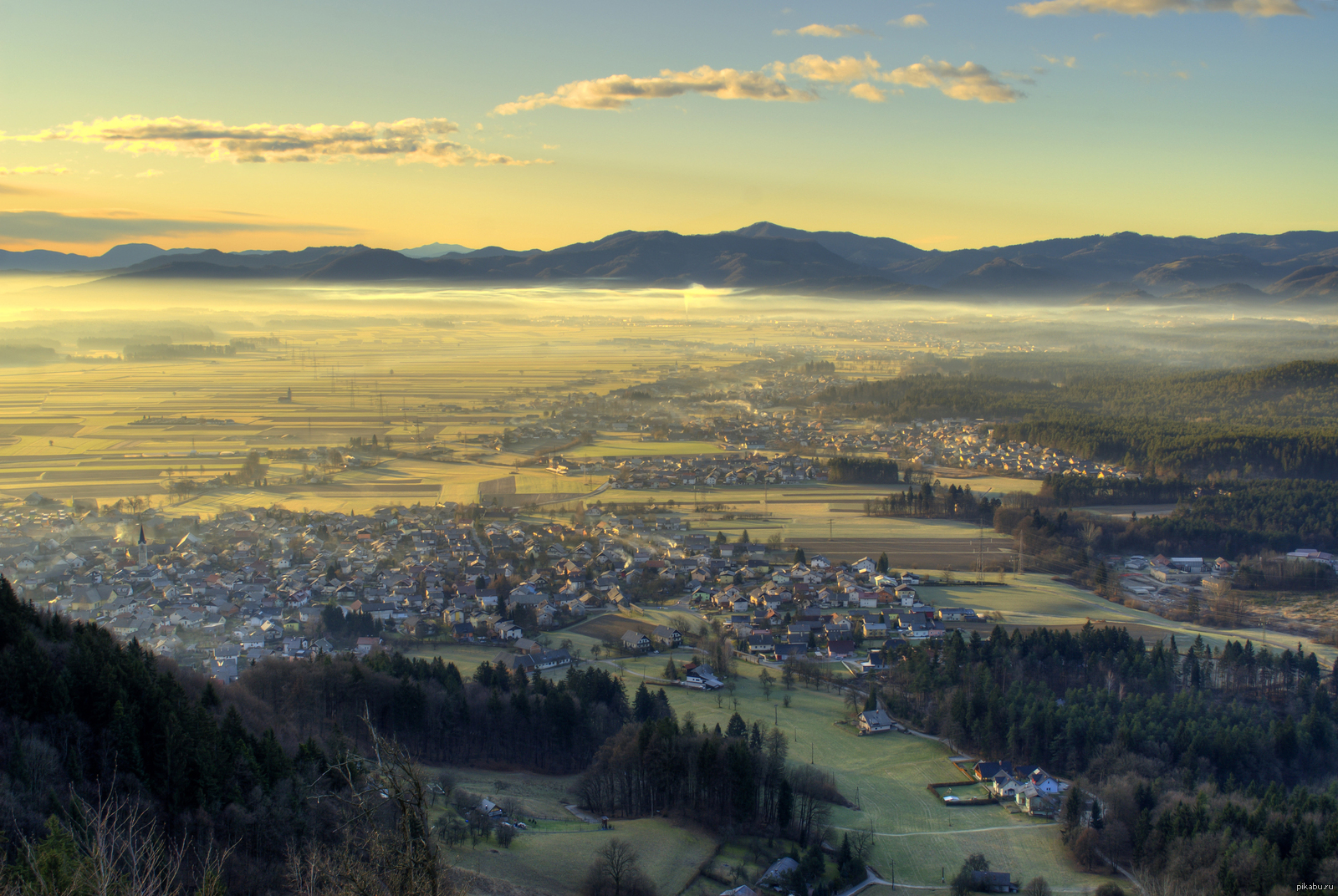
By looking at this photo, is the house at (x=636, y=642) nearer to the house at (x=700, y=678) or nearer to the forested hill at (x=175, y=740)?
the house at (x=700, y=678)

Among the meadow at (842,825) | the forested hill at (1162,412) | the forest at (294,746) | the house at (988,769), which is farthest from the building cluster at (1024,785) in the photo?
the forested hill at (1162,412)

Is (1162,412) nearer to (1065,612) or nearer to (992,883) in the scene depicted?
(1065,612)

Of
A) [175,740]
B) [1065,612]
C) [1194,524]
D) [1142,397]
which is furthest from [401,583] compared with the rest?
[1142,397]

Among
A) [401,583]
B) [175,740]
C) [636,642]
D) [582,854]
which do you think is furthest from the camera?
[401,583]

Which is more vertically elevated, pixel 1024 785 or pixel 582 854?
pixel 582 854

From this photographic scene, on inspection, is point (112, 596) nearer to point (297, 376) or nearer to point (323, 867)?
point (323, 867)

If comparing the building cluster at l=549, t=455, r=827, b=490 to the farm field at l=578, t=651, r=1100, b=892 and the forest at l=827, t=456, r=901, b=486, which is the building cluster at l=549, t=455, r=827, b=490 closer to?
the forest at l=827, t=456, r=901, b=486

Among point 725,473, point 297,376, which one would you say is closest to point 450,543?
point 725,473
